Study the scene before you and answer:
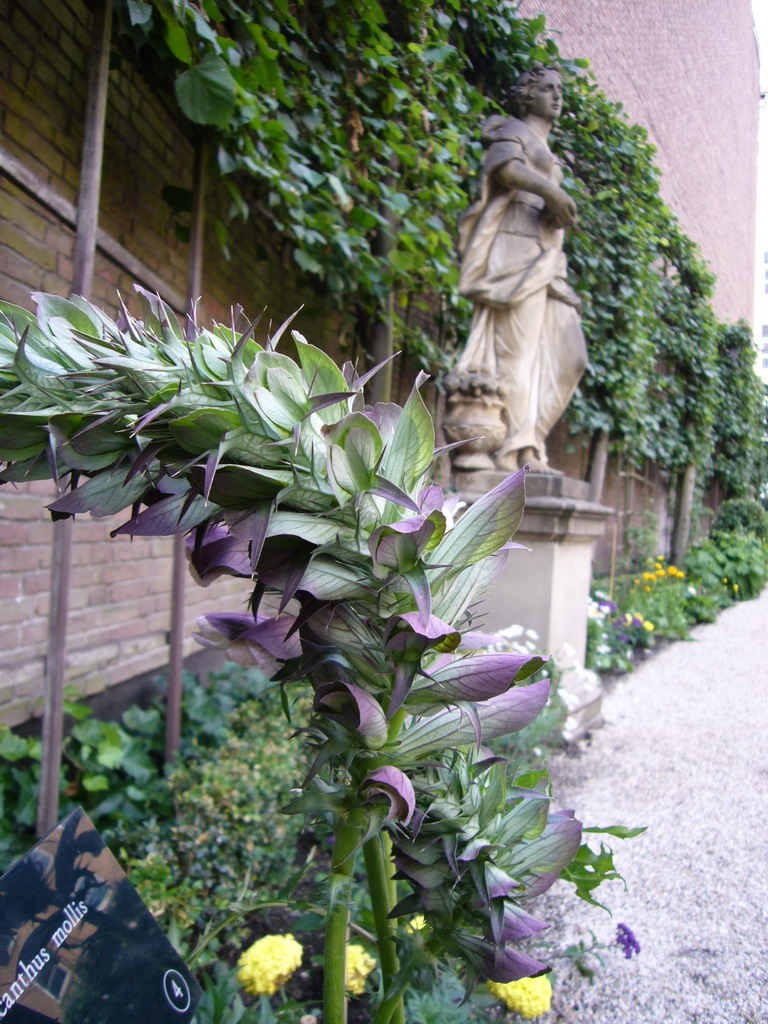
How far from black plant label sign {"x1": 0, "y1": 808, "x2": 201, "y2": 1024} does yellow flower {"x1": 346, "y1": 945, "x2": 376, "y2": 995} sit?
3.39 feet

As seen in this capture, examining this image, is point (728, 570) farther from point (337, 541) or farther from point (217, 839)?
point (337, 541)

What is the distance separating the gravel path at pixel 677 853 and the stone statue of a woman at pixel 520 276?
6.20 feet

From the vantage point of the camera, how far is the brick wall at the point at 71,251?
2297 mm

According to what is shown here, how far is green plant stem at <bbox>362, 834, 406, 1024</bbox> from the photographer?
21.9 inches

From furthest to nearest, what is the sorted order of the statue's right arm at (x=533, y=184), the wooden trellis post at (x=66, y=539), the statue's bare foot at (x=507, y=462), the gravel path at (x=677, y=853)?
the statue's bare foot at (x=507, y=462) < the statue's right arm at (x=533, y=184) < the wooden trellis post at (x=66, y=539) < the gravel path at (x=677, y=853)

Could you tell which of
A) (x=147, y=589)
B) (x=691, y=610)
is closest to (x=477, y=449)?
(x=147, y=589)

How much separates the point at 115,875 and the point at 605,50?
38.5ft

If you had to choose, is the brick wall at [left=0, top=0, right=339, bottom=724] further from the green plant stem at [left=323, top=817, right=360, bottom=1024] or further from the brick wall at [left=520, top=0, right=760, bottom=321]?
the brick wall at [left=520, top=0, right=760, bottom=321]

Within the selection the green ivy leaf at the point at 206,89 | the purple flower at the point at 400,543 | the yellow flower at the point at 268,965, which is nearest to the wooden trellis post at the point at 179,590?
the green ivy leaf at the point at 206,89

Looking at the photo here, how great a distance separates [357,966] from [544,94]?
17.1 feet

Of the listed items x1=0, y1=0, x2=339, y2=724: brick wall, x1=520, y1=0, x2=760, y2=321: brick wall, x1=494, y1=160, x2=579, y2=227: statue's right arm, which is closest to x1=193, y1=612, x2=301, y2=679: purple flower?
x1=0, y1=0, x2=339, y2=724: brick wall

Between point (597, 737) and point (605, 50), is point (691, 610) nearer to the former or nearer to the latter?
point (597, 737)

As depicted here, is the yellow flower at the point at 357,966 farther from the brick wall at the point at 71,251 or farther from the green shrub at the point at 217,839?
the brick wall at the point at 71,251

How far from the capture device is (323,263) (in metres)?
3.85
